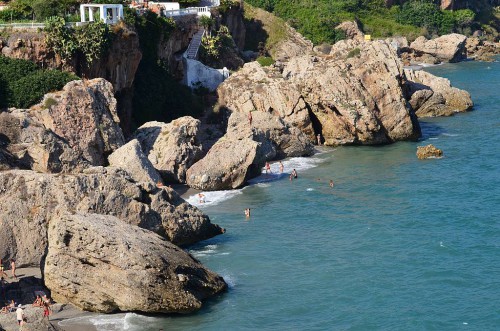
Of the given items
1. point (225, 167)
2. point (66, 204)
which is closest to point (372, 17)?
point (225, 167)

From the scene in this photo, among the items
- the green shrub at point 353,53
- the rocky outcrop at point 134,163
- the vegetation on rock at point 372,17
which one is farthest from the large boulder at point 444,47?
the rocky outcrop at point 134,163

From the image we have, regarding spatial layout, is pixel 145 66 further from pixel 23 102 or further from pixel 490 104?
pixel 490 104

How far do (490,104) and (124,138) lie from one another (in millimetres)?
41545

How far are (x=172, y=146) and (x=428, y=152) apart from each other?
17881mm

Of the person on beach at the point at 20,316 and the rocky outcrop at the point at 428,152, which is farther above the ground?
the rocky outcrop at the point at 428,152

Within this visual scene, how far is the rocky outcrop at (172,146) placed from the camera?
55.5m

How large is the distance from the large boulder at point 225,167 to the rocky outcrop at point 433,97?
27923 mm

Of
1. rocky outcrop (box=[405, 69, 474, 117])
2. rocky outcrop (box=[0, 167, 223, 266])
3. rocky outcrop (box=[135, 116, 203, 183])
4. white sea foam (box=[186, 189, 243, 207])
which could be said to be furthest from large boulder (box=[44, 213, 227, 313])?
rocky outcrop (box=[405, 69, 474, 117])

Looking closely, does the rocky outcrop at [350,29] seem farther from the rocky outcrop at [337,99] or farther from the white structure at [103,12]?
the white structure at [103,12]

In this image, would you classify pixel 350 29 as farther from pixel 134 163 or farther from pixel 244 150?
pixel 134 163

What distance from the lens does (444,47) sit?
402 ft

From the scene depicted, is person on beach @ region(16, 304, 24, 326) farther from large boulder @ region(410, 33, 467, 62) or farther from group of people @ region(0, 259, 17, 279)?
large boulder @ region(410, 33, 467, 62)

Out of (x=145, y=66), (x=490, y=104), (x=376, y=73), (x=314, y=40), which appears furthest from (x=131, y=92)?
(x=314, y=40)

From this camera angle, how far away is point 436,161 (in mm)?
61062
